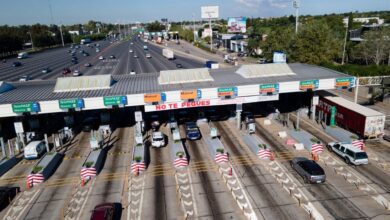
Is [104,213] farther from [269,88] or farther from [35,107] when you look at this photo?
[269,88]

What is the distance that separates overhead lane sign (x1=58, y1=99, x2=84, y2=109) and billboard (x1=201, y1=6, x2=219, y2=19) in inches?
5946

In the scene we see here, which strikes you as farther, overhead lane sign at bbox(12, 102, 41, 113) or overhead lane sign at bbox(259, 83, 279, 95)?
overhead lane sign at bbox(259, 83, 279, 95)

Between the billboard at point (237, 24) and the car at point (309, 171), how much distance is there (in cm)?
16336

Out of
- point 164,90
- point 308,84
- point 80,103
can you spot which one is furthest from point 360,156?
point 80,103

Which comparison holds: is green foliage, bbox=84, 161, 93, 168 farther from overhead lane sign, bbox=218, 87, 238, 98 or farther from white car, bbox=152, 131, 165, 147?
overhead lane sign, bbox=218, 87, 238, 98

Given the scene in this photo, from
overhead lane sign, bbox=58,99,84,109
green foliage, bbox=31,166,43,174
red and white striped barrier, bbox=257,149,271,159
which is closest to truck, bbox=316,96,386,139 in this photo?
red and white striped barrier, bbox=257,149,271,159

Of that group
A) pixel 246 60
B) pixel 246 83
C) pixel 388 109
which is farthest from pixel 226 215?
pixel 246 60

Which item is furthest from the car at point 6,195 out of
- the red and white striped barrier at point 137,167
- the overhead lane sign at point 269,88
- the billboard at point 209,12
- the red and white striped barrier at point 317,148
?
the billboard at point 209,12

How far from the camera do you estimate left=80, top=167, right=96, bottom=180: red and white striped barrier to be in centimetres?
3403

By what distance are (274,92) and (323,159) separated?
13.7m

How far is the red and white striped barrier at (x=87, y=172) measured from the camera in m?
34.0

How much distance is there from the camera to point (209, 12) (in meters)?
181

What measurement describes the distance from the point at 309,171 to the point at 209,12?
163046 mm

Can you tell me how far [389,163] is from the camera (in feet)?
116
